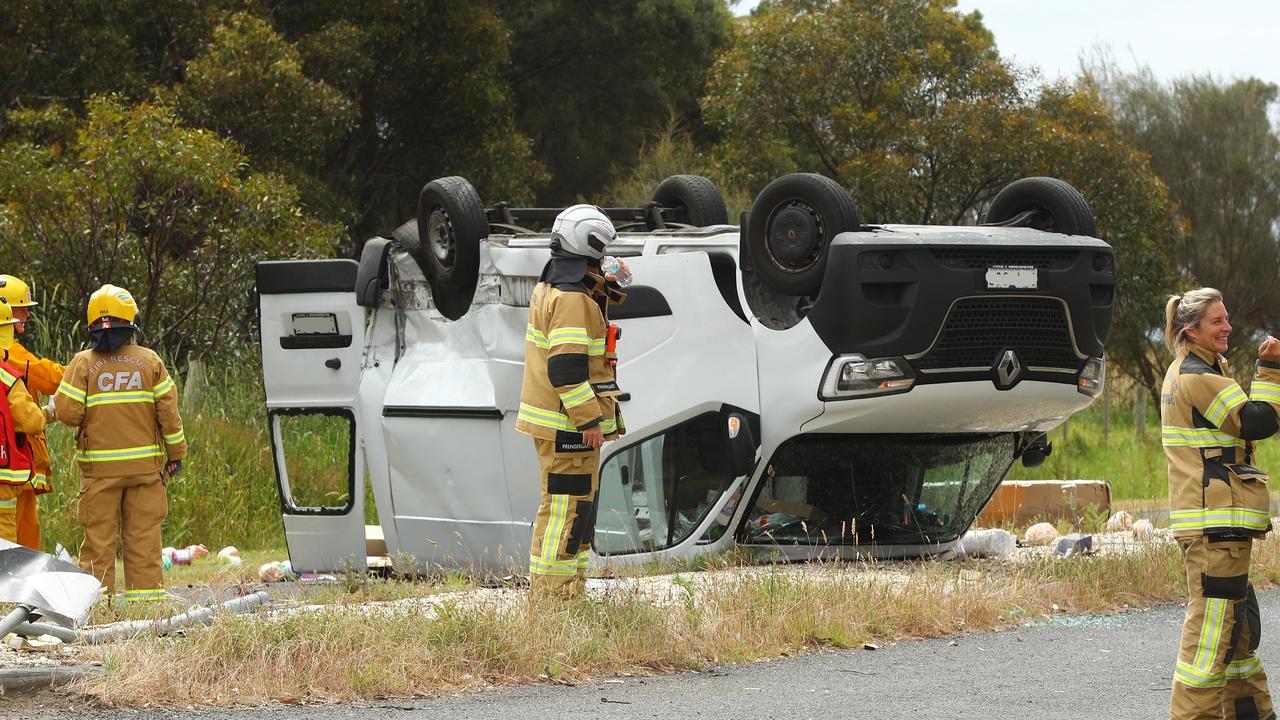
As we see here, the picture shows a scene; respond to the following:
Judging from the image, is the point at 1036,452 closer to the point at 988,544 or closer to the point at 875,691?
the point at 988,544

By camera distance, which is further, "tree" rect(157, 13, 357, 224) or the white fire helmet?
"tree" rect(157, 13, 357, 224)

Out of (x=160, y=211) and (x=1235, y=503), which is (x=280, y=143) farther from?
(x=1235, y=503)

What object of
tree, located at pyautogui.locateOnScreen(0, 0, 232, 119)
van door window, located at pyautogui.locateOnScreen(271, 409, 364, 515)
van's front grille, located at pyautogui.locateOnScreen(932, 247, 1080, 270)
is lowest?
van door window, located at pyautogui.locateOnScreen(271, 409, 364, 515)

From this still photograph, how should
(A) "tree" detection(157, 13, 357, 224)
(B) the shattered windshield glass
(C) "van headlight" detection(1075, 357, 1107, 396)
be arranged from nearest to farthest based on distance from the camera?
1. (C) "van headlight" detection(1075, 357, 1107, 396)
2. (B) the shattered windshield glass
3. (A) "tree" detection(157, 13, 357, 224)

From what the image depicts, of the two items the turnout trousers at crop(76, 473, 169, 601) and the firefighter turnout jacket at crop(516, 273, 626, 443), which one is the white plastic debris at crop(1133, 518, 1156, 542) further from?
the turnout trousers at crop(76, 473, 169, 601)

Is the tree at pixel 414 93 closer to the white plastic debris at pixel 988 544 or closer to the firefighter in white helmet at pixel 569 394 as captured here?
the white plastic debris at pixel 988 544

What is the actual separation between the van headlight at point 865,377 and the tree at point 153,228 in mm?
9322

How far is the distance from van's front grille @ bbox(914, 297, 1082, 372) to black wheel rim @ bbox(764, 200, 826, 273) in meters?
0.83

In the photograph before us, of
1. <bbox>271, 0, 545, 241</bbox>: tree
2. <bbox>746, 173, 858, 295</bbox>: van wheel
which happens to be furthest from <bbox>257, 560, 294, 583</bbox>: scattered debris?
<bbox>271, 0, 545, 241</bbox>: tree

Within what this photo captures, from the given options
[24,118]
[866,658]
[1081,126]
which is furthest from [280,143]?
[866,658]

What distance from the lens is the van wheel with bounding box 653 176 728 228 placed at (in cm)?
1122

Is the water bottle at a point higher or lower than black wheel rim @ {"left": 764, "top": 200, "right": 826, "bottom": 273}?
lower

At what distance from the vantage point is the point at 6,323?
877cm

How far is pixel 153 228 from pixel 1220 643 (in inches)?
549
